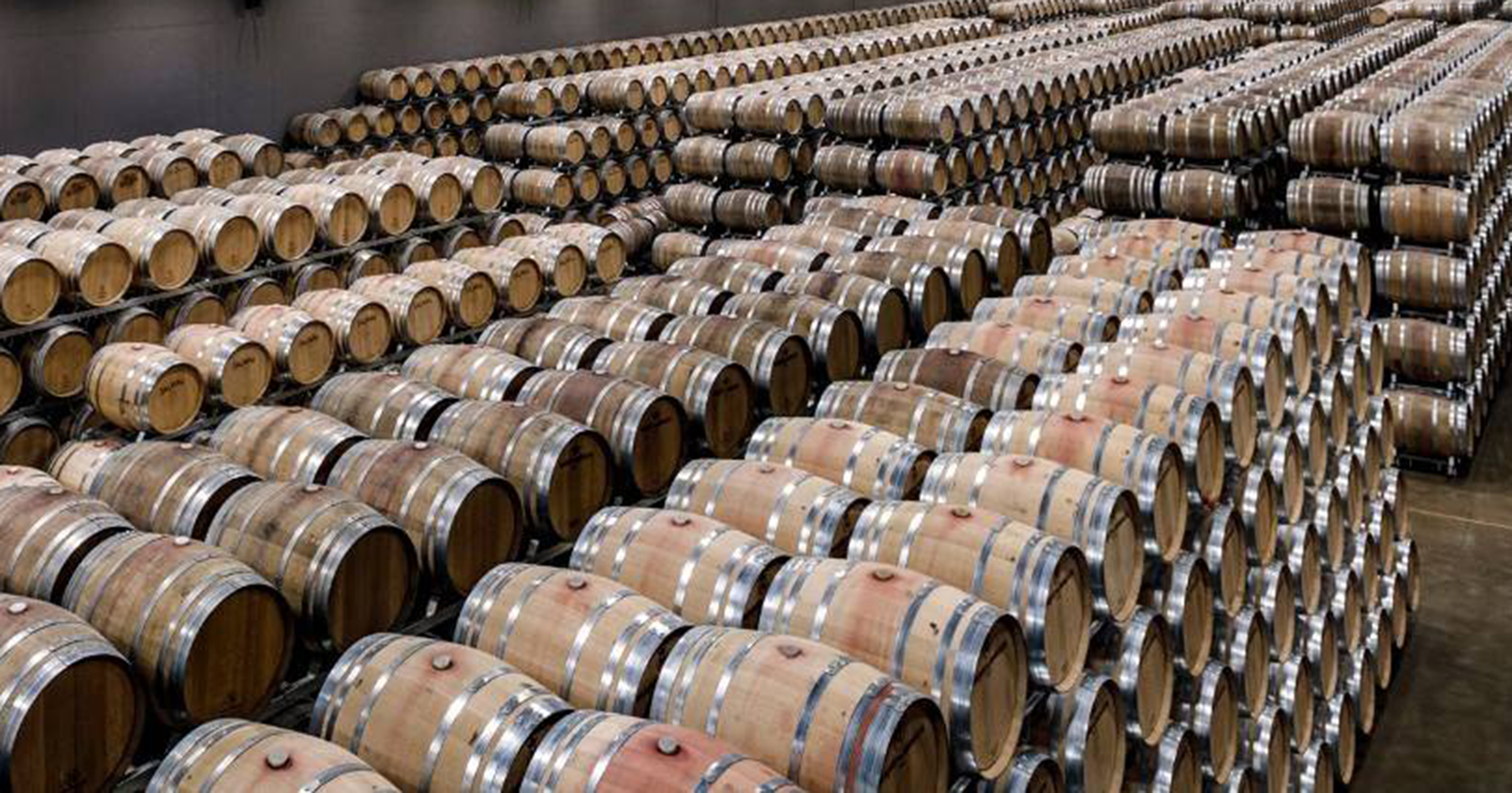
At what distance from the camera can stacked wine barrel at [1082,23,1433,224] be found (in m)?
10.7

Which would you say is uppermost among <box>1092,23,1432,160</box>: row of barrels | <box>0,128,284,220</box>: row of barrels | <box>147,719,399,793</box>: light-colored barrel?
<box>1092,23,1432,160</box>: row of barrels

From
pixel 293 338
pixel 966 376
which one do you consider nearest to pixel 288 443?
pixel 966 376

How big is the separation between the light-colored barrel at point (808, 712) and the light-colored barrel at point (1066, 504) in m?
1.16

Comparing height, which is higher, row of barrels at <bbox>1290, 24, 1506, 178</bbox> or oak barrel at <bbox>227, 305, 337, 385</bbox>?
row of barrels at <bbox>1290, 24, 1506, 178</bbox>

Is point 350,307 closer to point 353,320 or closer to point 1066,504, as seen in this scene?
point 353,320

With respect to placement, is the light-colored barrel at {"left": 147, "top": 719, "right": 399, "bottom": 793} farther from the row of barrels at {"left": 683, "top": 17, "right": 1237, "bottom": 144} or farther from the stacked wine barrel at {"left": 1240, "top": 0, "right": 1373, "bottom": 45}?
the stacked wine barrel at {"left": 1240, "top": 0, "right": 1373, "bottom": 45}

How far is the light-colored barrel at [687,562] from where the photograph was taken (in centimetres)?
424

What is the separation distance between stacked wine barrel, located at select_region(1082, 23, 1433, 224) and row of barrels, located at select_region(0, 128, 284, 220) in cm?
767

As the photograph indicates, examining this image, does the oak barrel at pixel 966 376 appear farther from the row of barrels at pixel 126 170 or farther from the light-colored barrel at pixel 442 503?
the row of barrels at pixel 126 170

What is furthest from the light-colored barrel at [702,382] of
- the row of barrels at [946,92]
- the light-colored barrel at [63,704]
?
the row of barrels at [946,92]

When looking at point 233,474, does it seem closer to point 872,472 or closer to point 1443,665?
point 872,472

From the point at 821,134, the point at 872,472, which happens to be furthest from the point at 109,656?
the point at 821,134

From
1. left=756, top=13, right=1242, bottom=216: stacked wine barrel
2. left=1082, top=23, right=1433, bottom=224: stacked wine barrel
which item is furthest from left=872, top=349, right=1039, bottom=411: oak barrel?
left=1082, top=23, right=1433, bottom=224: stacked wine barrel

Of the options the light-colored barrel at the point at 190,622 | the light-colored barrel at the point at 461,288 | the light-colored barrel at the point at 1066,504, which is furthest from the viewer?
the light-colored barrel at the point at 461,288
